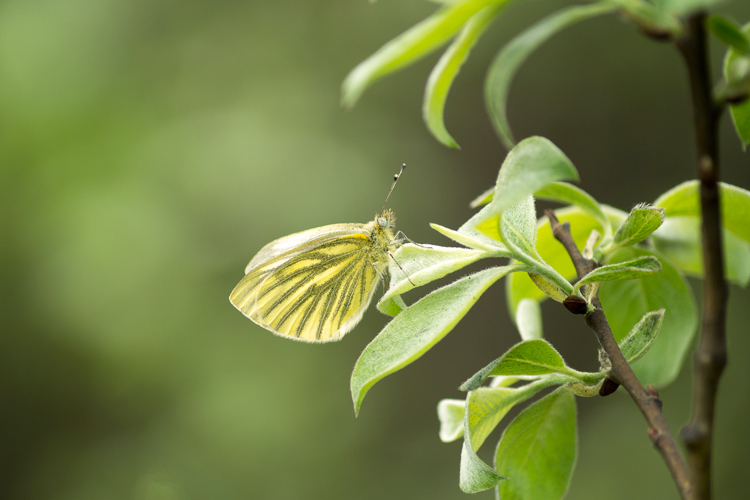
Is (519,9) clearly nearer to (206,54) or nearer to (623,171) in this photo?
(623,171)

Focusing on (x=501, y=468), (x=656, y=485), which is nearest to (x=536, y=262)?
(x=501, y=468)

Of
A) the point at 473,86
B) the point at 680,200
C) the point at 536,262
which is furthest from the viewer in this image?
the point at 473,86

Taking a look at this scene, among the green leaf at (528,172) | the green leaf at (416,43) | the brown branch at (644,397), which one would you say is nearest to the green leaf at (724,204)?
the brown branch at (644,397)

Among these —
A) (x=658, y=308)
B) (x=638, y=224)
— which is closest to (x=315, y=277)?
(x=658, y=308)

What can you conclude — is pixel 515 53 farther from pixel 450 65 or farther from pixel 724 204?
pixel 724 204

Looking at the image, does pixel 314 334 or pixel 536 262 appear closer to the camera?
pixel 536 262

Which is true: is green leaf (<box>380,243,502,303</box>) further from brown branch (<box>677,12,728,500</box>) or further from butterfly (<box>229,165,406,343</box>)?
butterfly (<box>229,165,406,343</box>)

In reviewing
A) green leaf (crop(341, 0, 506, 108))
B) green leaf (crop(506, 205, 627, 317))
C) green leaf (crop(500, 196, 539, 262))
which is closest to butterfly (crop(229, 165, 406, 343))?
green leaf (crop(506, 205, 627, 317))
